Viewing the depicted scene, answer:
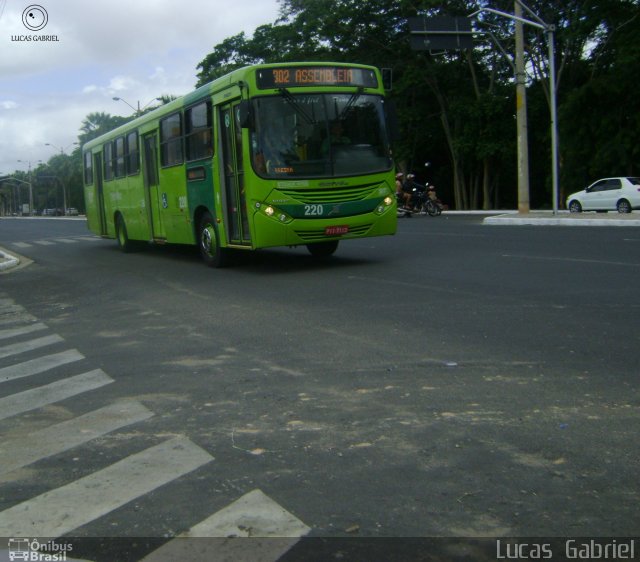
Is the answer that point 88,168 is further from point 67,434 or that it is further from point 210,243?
point 67,434

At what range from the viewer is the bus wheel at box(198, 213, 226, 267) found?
14438 mm

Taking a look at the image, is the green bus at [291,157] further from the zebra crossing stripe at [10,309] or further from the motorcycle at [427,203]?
the motorcycle at [427,203]

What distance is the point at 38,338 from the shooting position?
8.74 m

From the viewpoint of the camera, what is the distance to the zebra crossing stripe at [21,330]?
9082mm

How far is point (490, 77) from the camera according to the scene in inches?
1671

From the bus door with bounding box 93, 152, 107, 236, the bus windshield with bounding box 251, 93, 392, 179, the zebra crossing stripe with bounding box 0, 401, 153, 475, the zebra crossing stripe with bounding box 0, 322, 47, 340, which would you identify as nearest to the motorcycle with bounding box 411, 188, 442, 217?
the bus door with bounding box 93, 152, 107, 236

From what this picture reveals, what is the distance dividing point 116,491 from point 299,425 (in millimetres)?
1272

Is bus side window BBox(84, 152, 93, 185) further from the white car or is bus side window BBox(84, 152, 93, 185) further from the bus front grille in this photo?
the white car

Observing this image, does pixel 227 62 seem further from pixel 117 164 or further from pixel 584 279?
pixel 584 279

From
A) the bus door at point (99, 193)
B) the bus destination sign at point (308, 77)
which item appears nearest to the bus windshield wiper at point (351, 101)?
the bus destination sign at point (308, 77)

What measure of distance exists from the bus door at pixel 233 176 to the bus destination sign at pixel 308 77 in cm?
67

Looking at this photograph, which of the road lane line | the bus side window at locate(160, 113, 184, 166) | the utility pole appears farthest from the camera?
the utility pole

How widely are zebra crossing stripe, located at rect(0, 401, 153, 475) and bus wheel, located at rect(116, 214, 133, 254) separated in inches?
Result: 610

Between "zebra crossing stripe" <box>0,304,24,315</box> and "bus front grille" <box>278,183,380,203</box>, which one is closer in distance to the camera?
"zebra crossing stripe" <box>0,304,24,315</box>
